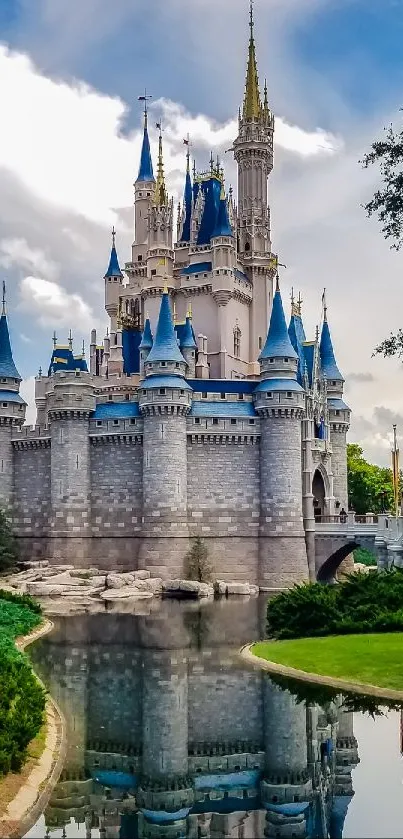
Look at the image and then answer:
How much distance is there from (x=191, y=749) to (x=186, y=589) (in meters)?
26.8

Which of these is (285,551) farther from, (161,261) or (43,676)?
(43,676)

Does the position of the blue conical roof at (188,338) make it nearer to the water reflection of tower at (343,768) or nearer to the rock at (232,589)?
the rock at (232,589)

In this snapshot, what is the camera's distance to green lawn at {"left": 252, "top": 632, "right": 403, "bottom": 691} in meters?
18.7

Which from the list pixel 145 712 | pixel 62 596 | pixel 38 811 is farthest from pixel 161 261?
pixel 38 811

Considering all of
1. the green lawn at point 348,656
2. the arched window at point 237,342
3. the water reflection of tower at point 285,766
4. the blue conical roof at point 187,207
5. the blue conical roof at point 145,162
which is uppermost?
the blue conical roof at point 145,162

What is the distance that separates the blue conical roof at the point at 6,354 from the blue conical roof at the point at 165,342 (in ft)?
32.4

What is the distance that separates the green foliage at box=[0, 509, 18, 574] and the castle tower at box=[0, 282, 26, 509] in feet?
8.93

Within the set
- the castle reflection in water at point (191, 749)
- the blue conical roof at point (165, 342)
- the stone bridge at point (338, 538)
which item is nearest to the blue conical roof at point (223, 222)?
the blue conical roof at point (165, 342)

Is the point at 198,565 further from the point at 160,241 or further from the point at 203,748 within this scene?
the point at 203,748

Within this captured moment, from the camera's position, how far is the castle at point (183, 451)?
45000 mm

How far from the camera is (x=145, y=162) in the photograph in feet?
200

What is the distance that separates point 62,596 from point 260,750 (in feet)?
80.5

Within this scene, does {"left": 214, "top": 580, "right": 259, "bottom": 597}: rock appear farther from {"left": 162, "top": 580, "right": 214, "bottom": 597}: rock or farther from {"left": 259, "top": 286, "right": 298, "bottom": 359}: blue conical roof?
{"left": 259, "top": 286, "right": 298, "bottom": 359}: blue conical roof

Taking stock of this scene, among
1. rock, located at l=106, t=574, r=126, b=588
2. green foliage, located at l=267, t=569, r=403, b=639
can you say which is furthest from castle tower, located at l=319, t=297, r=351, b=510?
green foliage, located at l=267, t=569, r=403, b=639
